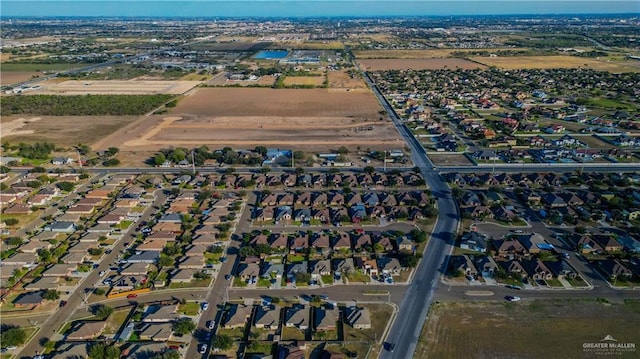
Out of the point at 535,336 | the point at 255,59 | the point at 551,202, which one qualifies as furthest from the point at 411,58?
the point at 535,336

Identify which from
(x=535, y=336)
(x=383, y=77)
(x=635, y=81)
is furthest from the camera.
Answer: (x=383, y=77)

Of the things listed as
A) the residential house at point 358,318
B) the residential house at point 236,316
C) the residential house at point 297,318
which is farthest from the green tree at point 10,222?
the residential house at point 358,318

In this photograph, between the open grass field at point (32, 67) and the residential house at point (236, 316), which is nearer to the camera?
the residential house at point (236, 316)

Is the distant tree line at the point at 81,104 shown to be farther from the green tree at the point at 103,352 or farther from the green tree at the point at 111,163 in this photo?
the green tree at the point at 103,352

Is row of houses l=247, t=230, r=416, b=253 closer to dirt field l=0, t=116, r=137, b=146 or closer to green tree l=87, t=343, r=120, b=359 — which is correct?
green tree l=87, t=343, r=120, b=359

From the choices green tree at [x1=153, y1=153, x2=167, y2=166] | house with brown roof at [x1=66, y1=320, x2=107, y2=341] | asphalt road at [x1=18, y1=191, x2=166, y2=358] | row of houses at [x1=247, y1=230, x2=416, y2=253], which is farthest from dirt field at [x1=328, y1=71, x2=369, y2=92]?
house with brown roof at [x1=66, y1=320, x2=107, y2=341]

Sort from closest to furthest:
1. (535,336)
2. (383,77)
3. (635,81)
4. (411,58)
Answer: (535,336) → (635,81) → (383,77) → (411,58)

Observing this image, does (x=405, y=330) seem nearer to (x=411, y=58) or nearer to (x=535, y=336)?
(x=535, y=336)
